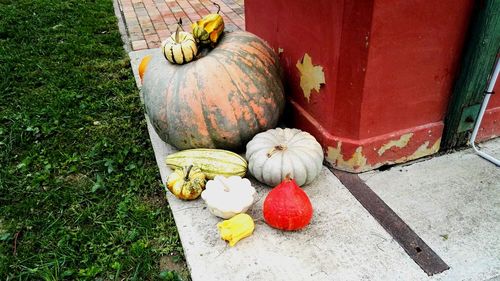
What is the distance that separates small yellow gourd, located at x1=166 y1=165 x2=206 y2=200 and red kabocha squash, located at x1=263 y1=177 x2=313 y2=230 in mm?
439

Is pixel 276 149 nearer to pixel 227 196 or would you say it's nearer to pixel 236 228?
pixel 227 196

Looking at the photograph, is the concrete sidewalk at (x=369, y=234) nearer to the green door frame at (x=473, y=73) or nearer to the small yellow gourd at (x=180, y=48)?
the green door frame at (x=473, y=73)

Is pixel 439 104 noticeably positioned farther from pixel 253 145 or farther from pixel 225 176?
pixel 225 176

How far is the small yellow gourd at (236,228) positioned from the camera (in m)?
2.09

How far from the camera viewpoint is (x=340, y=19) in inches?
86.7

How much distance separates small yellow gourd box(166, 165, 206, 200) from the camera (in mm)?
2361

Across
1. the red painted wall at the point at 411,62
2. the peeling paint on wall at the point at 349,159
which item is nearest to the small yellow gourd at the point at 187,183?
the peeling paint on wall at the point at 349,159

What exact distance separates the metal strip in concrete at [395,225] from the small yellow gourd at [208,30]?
1.14 metres

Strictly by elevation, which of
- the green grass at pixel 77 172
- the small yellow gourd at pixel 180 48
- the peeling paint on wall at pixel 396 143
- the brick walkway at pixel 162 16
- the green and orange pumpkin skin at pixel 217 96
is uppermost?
the small yellow gourd at pixel 180 48

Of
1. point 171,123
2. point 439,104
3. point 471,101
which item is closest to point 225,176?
point 171,123

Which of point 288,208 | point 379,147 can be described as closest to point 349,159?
point 379,147

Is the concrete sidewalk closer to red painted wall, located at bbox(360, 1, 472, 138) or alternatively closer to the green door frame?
the green door frame

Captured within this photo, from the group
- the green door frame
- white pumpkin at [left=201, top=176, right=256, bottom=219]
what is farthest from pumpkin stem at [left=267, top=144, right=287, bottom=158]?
the green door frame

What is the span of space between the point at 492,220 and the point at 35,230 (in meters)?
2.51
